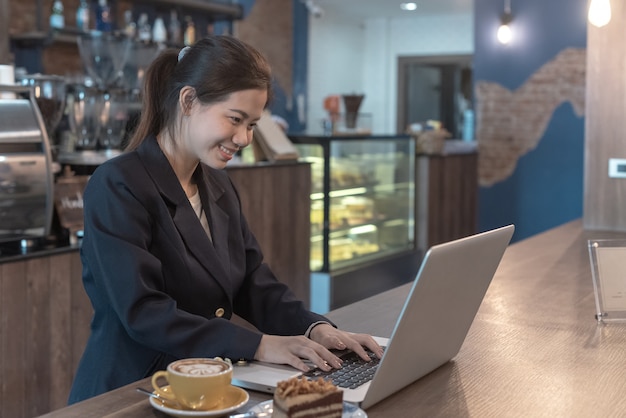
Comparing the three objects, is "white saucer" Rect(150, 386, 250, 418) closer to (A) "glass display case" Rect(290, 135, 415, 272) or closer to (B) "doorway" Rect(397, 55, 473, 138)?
(A) "glass display case" Rect(290, 135, 415, 272)

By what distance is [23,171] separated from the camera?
282cm

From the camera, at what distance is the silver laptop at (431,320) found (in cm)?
130

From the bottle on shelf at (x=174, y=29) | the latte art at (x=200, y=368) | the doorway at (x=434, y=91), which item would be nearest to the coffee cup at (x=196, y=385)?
the latte art at (x=200, y=368)

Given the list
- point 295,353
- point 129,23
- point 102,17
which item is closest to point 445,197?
point 129,23

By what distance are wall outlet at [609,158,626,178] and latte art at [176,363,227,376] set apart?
9.75 ft

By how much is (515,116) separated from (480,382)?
6.08 m

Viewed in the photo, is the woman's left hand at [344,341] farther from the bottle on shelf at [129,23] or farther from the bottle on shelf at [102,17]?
the bottle on shelf at [102,17]

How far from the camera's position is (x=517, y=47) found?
7.22m

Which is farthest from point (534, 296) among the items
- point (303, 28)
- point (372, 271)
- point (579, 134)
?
point (303, 28)

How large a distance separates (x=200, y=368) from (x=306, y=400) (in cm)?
18

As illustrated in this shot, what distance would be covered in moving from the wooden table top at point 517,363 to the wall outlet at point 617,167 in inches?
52.4

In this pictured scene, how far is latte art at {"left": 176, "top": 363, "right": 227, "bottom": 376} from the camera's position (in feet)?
4.02

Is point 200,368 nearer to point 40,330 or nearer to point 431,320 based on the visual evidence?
point 431,320

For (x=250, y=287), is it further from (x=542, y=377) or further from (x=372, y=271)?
(x=372, y=271)
